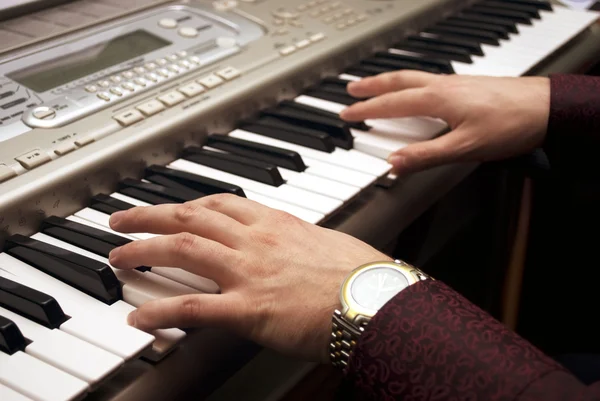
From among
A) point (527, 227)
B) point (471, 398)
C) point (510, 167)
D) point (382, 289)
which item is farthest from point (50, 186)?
point (527, 227)

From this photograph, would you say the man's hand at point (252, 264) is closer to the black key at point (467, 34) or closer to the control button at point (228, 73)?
the control button at point (228, 73)

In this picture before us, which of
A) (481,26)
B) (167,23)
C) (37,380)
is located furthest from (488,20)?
(37,380)

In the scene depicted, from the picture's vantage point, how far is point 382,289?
66cm

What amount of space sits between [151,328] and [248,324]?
0.30 ft

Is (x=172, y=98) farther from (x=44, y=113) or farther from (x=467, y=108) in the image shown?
(x=467, y=108)

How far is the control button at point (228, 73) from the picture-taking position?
94 centimetres

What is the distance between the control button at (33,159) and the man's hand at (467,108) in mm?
402

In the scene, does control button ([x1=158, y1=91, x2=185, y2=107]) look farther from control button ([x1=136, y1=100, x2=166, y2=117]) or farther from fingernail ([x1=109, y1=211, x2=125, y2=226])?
fingernail ([x1=109, y1=211, x2=125, y2=226])

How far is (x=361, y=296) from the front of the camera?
2.12 ft

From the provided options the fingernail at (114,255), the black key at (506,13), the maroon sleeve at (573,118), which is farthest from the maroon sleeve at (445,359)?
the black key at (506,13)

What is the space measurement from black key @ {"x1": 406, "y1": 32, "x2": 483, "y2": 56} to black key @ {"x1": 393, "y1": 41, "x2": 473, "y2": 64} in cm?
1

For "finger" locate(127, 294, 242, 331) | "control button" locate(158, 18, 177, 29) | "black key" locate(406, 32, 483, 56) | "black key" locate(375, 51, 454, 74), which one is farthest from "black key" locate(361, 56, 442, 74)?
"finger" locate(127, 294, 242, 331)

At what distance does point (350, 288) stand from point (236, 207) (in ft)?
0.47

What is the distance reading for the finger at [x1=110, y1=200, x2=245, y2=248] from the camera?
674 millimetres
